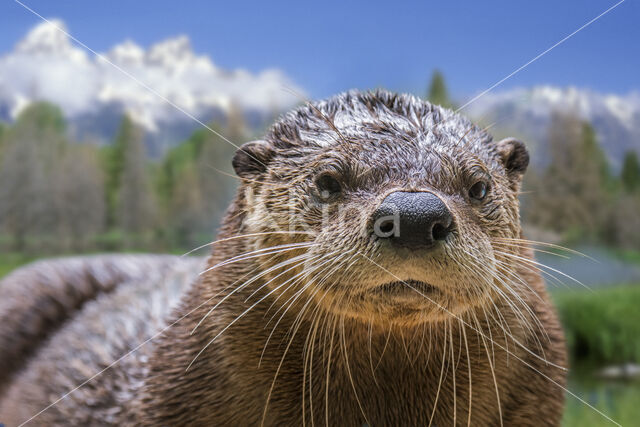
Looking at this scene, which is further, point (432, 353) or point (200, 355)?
point (200, 355)

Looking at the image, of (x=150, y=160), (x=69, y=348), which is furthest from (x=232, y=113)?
(x=69, y=348)

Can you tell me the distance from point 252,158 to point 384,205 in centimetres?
73

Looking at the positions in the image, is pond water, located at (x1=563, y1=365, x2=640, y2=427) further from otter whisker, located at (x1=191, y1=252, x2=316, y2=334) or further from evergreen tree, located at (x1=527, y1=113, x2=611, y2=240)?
otter whisker, located at (x1=191, y1=252, x2=316, y2=334)

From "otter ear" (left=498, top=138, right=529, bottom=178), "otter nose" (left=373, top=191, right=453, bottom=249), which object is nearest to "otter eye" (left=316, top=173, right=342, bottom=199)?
"otter nose" (left=373, top=191, right=453, bottom=249)

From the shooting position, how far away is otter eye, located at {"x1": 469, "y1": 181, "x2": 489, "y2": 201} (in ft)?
5.86

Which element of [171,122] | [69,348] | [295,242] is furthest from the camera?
[171,122]

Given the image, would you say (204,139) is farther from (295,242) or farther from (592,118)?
(295,242)

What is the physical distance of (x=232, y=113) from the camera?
6863 mm

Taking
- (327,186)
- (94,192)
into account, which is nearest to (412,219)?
(327,186)

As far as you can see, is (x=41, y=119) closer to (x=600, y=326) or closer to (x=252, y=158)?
(x=252, y=158)

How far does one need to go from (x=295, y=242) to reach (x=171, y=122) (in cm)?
483

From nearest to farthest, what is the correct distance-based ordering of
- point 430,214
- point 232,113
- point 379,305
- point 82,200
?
point 430,214 → point 379,305 → point 232,113 → point 82,200

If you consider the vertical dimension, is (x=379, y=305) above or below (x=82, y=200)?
below

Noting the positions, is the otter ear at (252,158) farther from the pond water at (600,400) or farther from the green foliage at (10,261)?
the green foliage at (10,261)
